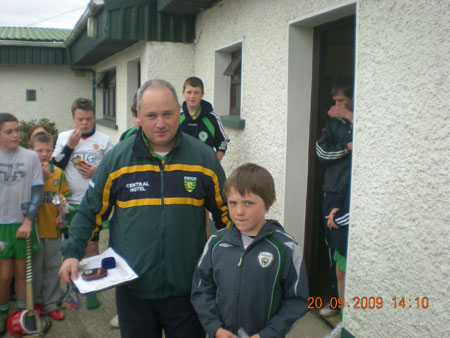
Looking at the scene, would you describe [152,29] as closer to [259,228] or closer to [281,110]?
[281,110]

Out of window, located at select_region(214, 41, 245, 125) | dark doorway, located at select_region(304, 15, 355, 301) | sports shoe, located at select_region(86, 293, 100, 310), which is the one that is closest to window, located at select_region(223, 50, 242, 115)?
window, located at select_region(214, 41, 245, 125)

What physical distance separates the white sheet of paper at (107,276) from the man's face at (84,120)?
202 centimetres

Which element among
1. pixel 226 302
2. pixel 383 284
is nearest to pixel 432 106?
pixel 383 284

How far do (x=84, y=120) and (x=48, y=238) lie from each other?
106 cm

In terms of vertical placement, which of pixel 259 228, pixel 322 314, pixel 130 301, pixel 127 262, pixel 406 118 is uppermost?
pixel 406 118

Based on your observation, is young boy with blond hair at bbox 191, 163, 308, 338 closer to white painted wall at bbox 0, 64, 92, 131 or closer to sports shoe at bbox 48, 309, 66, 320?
sports shoe at bbox 48, 309, 66, 320

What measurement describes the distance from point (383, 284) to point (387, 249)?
0.73 feet

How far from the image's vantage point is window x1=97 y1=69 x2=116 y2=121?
11.2 m

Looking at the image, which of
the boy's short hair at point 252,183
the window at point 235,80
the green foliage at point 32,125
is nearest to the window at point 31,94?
the green foliage at point 32,125

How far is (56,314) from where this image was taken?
3.74m

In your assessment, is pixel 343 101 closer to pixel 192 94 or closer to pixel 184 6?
pixel 192 94

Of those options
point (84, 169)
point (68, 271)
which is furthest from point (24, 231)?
point (68, 271)

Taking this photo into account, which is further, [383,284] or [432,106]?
[383,284]

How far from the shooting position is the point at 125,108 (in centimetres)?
826
